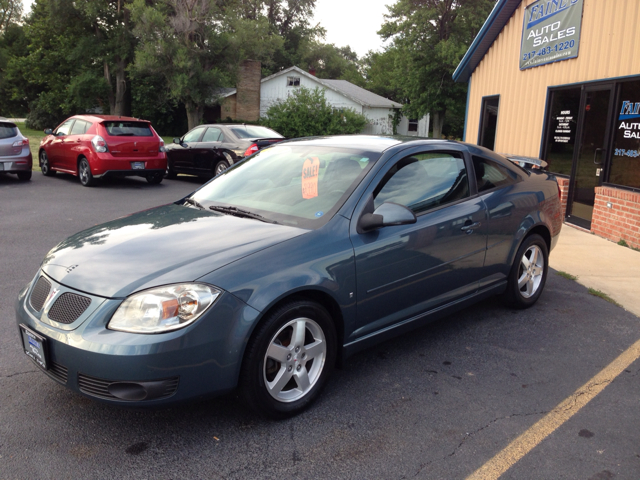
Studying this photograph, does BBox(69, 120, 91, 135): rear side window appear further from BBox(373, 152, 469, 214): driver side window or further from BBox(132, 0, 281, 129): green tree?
BBox(132, 0, 281, 129): green tree

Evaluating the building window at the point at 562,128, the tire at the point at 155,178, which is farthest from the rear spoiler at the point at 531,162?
the tire at the point at 155,178

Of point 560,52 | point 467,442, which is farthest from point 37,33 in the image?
point 467,442

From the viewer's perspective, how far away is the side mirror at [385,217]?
3.49 meters

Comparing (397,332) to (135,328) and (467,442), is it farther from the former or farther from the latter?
(135,328)

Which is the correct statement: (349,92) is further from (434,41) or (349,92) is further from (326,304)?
(326,304)

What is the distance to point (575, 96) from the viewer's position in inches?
390

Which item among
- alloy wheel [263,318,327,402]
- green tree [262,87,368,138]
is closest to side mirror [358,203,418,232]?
alloy wheel [263,318,327,402]

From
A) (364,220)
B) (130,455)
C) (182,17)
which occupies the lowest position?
(130,455)

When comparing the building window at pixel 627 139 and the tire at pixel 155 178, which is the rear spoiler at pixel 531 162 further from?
the tire at pixel 155 178

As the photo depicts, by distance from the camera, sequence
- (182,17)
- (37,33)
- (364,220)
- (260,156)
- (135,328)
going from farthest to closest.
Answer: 1. (37,33)
2. (182,17)
3. (260,156)
4. (364,220)
5. (135,328)

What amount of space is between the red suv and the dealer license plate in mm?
10048

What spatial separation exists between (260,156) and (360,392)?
2157 mm

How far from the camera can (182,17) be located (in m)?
31.1

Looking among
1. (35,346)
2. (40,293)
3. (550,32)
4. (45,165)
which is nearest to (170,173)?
(45,165)
